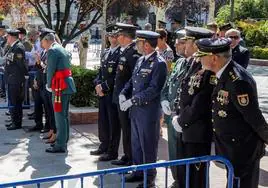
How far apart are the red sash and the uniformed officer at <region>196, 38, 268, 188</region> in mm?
3138

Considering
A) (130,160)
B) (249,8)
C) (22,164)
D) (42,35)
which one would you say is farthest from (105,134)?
(249,8)

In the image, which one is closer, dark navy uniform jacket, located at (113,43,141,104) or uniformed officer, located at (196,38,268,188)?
uniformed officer, located at (196,38,268,188)

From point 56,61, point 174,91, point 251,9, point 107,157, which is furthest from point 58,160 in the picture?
point 251,9

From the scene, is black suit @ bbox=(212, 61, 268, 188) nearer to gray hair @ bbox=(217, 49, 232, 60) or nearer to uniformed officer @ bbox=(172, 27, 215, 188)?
gray hair @ bbox=(217, 49, 232, 60)

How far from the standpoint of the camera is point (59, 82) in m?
6.49

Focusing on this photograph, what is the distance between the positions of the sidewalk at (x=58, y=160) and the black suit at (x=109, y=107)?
32cm

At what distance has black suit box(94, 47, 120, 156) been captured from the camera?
20.4ft

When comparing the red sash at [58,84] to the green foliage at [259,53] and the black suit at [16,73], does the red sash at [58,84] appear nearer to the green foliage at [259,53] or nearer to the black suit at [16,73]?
the black suit at [16,73]

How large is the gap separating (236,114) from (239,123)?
0.07 m

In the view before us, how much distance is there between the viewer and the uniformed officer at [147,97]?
5113mm

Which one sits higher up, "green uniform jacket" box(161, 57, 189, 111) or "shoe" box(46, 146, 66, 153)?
"green uniform jacket" box(161, 57, 189, 111)

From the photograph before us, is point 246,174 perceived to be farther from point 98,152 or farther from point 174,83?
point 98,152

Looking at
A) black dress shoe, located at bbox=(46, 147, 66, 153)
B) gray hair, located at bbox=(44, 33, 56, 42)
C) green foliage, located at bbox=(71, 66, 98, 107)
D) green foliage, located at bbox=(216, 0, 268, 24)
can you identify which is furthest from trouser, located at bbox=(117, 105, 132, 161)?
green foliage, located at bbox=(216, 0, 268, 24)

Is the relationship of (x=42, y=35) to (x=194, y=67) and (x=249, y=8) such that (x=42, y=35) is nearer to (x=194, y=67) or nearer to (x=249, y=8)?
(x=194, y=67)
